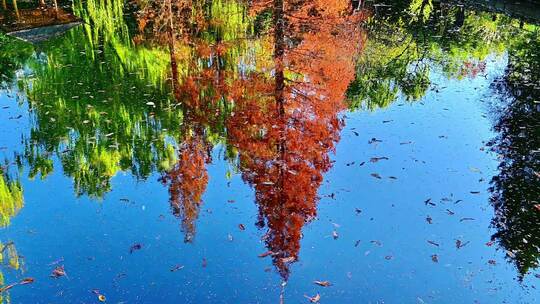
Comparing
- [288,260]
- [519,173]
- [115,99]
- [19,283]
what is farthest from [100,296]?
[519,173]

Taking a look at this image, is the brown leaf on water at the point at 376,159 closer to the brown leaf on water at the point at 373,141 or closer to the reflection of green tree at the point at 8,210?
the brown leaf on water at the point at 373,141

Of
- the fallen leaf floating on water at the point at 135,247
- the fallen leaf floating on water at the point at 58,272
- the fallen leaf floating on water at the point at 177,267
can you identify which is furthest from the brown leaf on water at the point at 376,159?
the fallen leaf floating on water at the point at 58,272

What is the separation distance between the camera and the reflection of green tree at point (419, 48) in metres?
9.91

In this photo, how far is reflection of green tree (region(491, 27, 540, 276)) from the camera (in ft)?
17.7

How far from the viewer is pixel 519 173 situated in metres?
6.67

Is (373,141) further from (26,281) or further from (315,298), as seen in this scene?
(26,281)

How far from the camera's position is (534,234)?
215 inches

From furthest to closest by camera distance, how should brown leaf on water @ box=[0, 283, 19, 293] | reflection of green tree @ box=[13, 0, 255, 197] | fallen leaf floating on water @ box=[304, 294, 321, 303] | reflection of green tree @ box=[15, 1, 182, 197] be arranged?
reflection of green tree @ box=[13, 0, 255, 197], reflection of green tree @ box=[15, 1, 182, 197], brown leaf on water @ box=[0, 283, 19, 293], fallen leaf floating on water @ box=[304, 294, 321, 303]

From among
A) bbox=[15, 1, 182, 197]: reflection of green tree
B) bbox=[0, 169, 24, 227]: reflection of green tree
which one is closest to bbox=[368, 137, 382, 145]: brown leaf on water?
bbox=[15, 1, 182, 197]: reflection of green tree

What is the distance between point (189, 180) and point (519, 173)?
4.53 meters

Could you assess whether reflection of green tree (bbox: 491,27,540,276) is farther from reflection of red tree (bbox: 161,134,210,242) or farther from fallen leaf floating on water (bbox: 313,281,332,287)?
reflection of red tree (bbox: 161,134,210,242)

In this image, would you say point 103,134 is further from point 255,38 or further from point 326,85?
point 255,38

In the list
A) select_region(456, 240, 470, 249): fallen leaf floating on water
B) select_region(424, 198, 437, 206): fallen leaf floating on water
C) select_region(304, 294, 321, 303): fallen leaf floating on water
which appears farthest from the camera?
select_region(424, 198, 437, 206): fallen leaf floating on water

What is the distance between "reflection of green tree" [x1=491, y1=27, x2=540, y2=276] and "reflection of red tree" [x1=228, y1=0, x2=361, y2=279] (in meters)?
2.27
